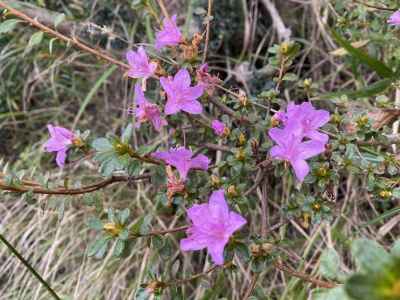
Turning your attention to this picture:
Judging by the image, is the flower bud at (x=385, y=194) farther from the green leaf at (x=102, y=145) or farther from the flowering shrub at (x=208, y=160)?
the green leaf at (x=102, y=145)

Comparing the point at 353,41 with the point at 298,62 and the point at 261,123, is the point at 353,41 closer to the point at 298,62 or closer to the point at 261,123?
the point at 298,62

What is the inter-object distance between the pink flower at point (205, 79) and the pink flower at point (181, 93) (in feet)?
0.18

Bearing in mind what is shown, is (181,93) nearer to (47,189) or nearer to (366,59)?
(47,189)

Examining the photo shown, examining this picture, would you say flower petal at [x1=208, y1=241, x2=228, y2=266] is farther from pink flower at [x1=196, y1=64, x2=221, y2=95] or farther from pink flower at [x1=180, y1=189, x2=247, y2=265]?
pink flower at [x1=196, y1=64, x2=221, y2=95]

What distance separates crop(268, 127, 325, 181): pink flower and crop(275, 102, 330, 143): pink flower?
13 mm

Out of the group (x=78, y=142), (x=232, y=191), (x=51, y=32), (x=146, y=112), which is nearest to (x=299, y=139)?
(x=232, y=191)

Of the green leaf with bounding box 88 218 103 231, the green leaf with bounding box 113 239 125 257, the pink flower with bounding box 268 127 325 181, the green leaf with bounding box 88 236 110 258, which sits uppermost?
the pink flower with bounding box 268 127 325 181

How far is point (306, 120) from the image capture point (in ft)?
2.87

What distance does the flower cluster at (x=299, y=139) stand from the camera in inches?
32.7

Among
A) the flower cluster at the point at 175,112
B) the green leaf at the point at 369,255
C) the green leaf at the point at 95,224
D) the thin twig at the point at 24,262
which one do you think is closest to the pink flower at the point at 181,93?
the flower cluster at the point at 175,112

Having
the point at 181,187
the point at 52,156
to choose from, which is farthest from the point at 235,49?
the point at 181,187

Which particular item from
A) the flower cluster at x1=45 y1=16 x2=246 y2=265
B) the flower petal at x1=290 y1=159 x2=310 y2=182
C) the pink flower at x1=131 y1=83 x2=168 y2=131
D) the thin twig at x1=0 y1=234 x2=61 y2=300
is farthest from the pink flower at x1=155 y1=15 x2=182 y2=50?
the thin twig at x1=0 y1=234 x2=61 y2=300

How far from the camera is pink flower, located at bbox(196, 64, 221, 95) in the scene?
97cm

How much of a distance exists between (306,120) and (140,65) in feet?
0.98
